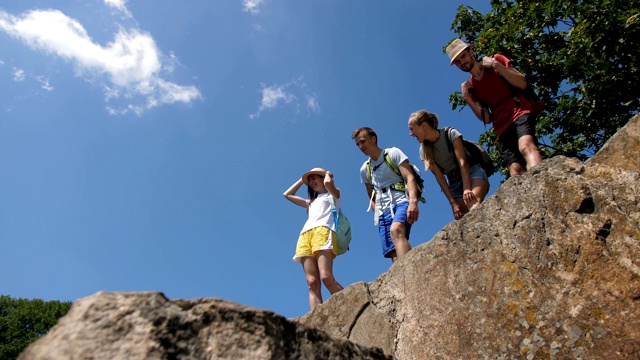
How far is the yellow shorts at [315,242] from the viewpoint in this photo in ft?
18.7

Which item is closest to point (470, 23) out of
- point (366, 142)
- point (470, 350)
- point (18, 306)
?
point (366, 142)

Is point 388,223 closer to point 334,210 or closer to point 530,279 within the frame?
point 334,210

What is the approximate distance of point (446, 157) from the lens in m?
5.35

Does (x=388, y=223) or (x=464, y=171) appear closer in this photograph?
(x=464, y=171)

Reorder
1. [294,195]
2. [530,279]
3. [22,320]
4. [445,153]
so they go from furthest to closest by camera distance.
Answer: [22,320], [294,195], [445,153], [530,279]

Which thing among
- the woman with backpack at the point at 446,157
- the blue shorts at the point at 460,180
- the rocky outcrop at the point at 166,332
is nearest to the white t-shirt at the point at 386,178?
the woman with backpack at the point at 446,157

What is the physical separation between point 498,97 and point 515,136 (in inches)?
18.3

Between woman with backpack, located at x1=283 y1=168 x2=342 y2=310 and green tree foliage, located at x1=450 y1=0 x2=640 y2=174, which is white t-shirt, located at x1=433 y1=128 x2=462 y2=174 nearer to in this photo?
woman with backpack, located at x1=283 y1=168 x2=342 y2=310

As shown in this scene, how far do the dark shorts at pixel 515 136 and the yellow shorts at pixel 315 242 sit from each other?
214cm

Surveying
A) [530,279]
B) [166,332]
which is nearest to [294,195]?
[530,279]

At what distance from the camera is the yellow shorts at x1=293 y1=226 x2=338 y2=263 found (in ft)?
18.7

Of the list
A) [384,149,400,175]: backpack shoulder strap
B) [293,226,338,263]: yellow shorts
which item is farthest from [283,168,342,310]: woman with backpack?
[384,149,400,175]: backpack shoulder strap

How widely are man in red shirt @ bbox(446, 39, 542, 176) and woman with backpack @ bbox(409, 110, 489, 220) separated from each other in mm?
360

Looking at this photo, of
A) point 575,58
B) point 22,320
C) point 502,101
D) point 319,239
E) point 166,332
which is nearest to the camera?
point 166,332
